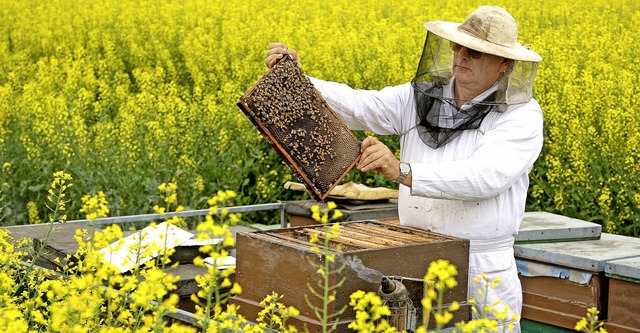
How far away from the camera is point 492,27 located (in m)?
4.18

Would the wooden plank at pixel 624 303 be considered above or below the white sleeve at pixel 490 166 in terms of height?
below

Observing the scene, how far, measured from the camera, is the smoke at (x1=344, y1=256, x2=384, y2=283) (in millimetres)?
3455

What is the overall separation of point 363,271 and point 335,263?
114 mm

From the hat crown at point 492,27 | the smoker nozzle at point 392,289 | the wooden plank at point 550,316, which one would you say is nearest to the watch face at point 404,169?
the smoker nozzle at point 392,289

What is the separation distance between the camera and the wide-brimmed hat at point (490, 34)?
4.10 metres

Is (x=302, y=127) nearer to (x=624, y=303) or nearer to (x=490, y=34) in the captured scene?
(x=490, y=34)

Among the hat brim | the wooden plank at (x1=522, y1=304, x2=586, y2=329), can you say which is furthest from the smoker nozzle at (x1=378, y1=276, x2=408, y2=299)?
the wooden plank at (x1=522, y1=304, x2=586, y2=329)

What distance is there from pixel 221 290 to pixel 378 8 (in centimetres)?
1304

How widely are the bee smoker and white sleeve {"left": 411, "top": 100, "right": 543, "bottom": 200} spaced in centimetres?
54

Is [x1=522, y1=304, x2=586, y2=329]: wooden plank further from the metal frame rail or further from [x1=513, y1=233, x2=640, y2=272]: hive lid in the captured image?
the metal frame rail

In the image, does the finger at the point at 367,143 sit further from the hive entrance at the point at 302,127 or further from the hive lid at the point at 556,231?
the hive lid at the point at 556,231

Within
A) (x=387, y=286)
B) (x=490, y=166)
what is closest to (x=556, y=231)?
→ (x=490, y=166)

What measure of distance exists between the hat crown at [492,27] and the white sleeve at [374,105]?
1.32ft

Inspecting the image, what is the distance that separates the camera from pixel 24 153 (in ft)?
27.5
